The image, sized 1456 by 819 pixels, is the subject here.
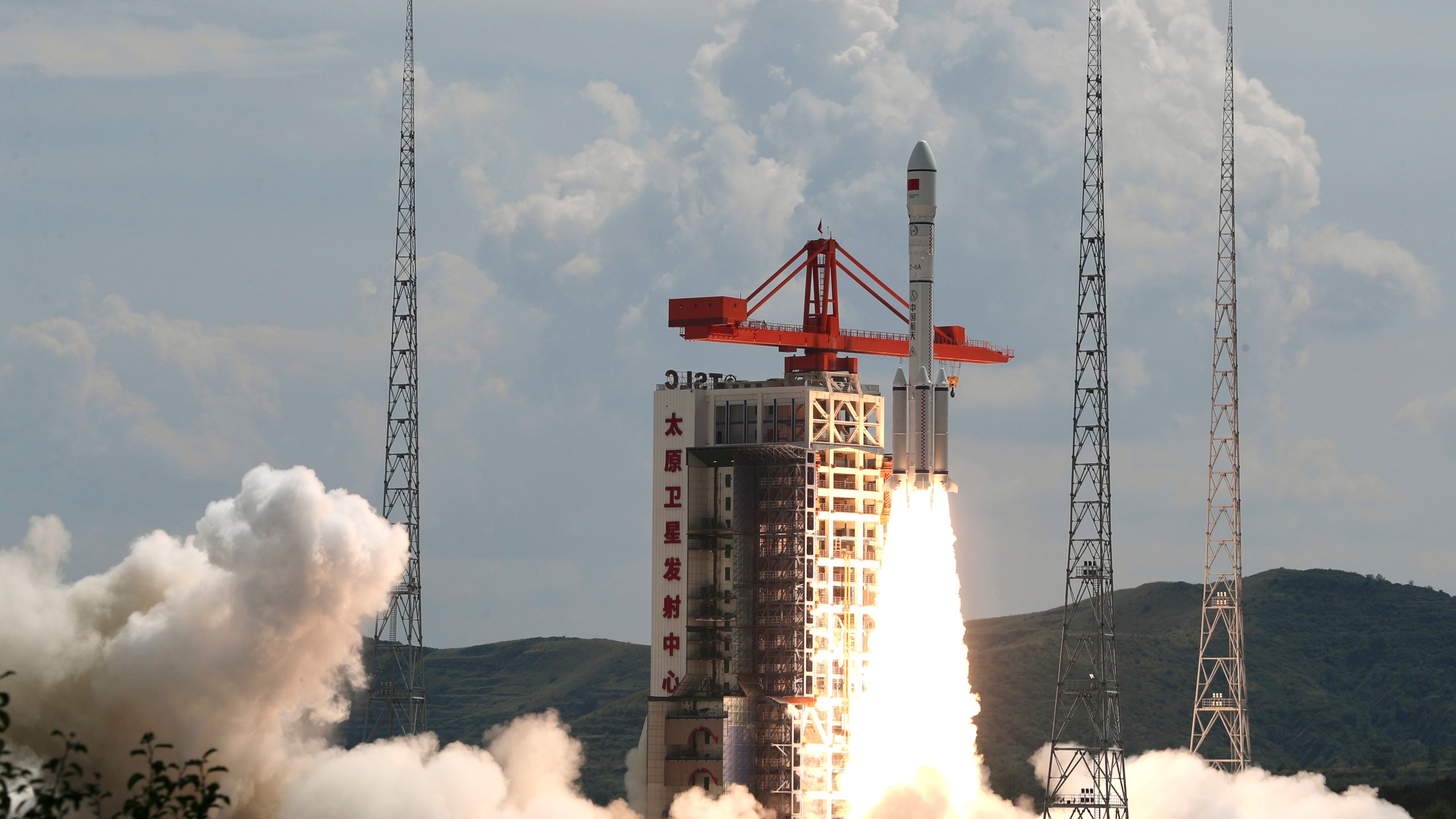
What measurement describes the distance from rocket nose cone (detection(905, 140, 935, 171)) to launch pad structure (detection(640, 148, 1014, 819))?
1216mm

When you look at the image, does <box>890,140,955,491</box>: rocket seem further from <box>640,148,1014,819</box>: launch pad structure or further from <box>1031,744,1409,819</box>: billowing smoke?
<box>1031,744,1409,819</box>: billowing smoke

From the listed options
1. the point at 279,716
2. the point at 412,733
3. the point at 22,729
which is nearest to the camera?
the point at 22,729

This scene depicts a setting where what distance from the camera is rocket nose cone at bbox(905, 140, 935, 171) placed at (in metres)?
112

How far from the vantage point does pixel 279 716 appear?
88875mm

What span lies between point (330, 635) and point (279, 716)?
3873mm

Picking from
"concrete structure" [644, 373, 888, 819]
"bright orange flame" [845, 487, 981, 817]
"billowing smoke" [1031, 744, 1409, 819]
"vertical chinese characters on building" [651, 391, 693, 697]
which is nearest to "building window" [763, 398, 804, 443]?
"concrete structure" [644, 373, 888, 819]

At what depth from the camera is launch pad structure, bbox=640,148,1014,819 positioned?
369 ft

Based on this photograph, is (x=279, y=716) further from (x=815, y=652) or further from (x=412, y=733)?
(x=815, y=652)

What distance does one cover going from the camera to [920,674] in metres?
111

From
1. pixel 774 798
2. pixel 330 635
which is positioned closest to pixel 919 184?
pixel 774 798

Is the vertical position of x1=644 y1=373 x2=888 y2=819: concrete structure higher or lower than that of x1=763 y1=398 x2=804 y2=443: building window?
lower

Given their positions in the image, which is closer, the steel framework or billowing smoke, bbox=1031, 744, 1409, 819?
the steel framework

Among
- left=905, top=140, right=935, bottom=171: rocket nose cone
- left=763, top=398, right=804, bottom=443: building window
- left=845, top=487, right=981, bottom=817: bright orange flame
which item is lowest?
left=845, top=487, right=981, bottom=817: bright orange flame

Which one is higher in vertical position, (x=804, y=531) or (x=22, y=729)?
(x=804, y=531)
